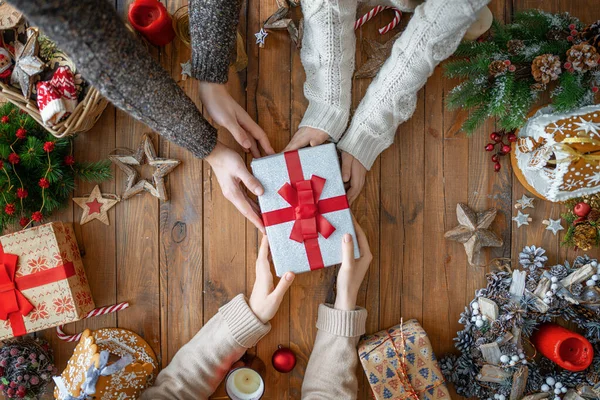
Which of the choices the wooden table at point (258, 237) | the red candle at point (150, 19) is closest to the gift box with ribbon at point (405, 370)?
the wooden table at point (258, 237)

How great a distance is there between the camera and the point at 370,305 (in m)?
1.67

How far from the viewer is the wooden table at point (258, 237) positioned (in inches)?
65.5

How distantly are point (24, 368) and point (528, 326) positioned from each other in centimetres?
179

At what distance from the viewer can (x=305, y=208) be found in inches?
55.2

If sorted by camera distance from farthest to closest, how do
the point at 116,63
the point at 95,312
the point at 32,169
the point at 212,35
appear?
1. the point at 95,312
2. the point at 32,169
3. the point at 212,35
4. the point at 116,63

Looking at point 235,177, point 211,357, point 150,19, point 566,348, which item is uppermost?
point 150,19

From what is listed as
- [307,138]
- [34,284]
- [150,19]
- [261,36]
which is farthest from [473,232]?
[34,284]

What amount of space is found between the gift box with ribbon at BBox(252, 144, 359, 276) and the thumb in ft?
0.24

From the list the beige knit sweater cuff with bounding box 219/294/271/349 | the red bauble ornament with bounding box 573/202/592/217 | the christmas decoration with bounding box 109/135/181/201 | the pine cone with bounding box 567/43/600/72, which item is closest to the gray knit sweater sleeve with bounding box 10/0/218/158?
the christmas decoration with bounding box 109/135/181/201

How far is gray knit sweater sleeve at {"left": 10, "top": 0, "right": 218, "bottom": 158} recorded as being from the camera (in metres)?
0.84

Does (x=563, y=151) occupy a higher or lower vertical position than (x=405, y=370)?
higher

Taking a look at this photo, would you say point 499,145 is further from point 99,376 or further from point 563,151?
point 99,376

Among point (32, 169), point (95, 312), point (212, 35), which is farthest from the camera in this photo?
point (95, 312)

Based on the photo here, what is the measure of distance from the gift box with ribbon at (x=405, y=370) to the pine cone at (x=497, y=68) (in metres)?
0.92
